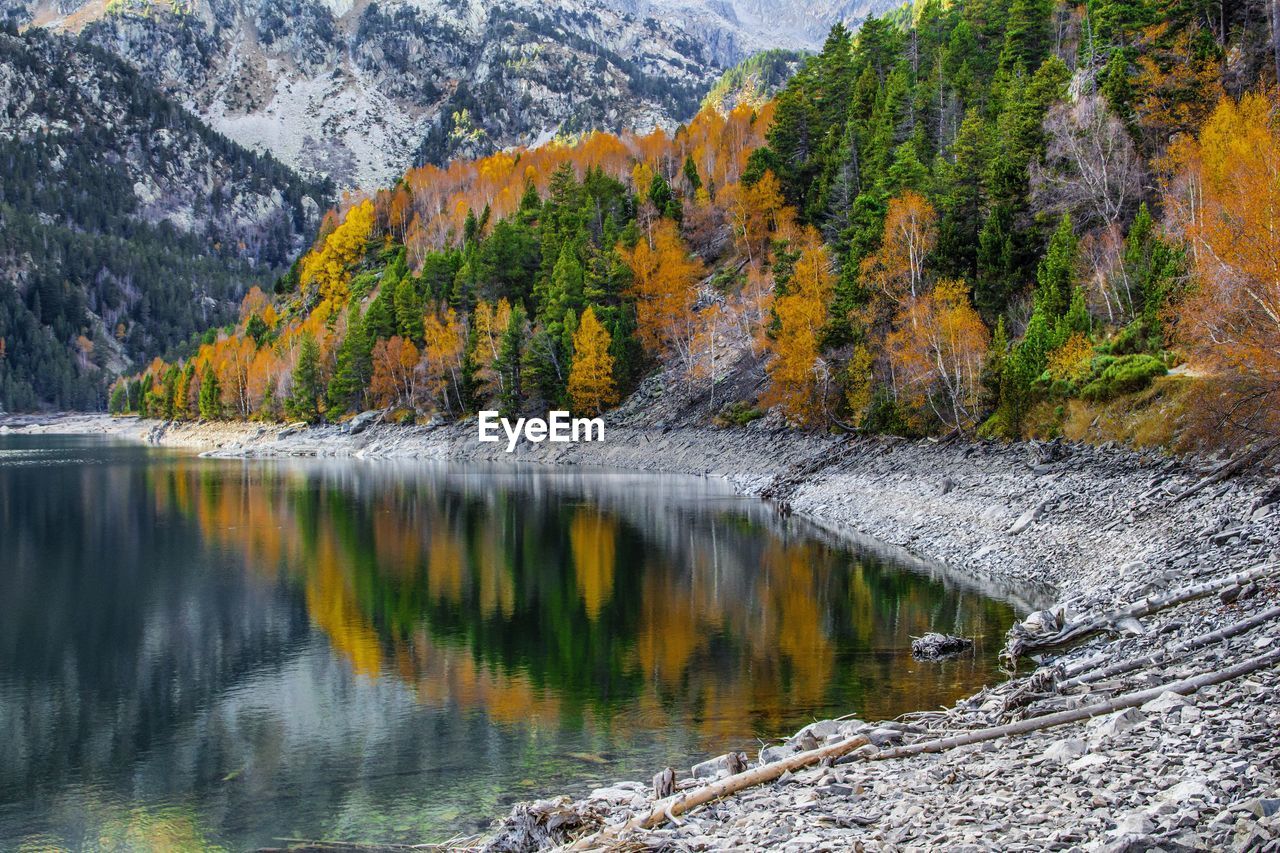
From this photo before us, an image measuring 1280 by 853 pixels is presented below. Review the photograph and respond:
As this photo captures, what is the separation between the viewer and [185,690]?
21.5 metres

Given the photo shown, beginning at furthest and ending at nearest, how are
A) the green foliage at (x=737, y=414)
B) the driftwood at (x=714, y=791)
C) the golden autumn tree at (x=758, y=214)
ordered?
the golden autumn tree at (x=758, y=214) < the green foliage at (x=737, y=414) < the driftwood at (x=714, y=791)

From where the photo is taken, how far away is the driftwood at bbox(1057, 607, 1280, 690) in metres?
15.7

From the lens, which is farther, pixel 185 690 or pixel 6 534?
pixel 6 534

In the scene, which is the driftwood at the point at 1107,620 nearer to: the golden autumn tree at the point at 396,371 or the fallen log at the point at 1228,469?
the fallen log at the point at 1228,469

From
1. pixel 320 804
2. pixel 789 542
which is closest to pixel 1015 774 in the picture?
pixel 320 804

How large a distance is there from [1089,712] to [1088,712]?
14 mm

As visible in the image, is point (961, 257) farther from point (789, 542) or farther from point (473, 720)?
point (473, 720)

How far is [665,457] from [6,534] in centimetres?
4503

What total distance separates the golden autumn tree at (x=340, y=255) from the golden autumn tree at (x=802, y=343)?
3759 inches

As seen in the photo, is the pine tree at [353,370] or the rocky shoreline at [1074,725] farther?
the pine tree at [353,370]

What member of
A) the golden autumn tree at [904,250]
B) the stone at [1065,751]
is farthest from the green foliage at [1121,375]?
the stone at [1065,751]

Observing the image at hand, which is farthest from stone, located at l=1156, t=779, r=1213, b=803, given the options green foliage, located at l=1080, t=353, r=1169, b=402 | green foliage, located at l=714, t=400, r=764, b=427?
green foliage, located at l=714, t=400, r=764, b=427

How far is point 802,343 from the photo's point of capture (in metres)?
60.2

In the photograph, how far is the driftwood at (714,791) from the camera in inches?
451
